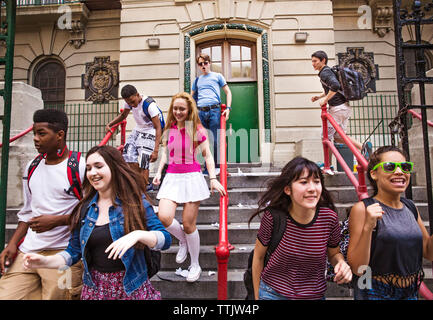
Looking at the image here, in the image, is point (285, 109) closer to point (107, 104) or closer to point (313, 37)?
point (313, 37)

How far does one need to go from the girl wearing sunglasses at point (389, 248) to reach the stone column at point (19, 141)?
→ 504 centimetres

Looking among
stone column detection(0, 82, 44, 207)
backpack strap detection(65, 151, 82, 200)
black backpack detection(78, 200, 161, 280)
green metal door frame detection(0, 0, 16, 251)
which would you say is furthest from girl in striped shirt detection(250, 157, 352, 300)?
stone column detection(0, 82, 44, 207)

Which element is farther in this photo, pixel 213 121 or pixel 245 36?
pixel 245 36

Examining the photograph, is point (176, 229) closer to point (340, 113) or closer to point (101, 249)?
point (101, 249)

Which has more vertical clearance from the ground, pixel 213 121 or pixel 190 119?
pixel 213 121

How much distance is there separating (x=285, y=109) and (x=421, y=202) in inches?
164

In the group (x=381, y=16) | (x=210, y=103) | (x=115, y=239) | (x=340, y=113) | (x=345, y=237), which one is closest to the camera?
(x=115, y=239)

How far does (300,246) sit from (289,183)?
40 centimetres

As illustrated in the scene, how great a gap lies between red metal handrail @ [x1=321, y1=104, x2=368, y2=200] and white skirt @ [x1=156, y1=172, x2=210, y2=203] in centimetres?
155

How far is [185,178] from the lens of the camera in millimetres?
2990

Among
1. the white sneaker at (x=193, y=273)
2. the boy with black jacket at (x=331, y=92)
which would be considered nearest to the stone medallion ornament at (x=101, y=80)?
the boy with black jacket at (x=331, y=92)

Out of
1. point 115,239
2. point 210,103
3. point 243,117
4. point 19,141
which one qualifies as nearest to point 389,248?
point 115,239

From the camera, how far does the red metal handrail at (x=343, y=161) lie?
2.71 m
